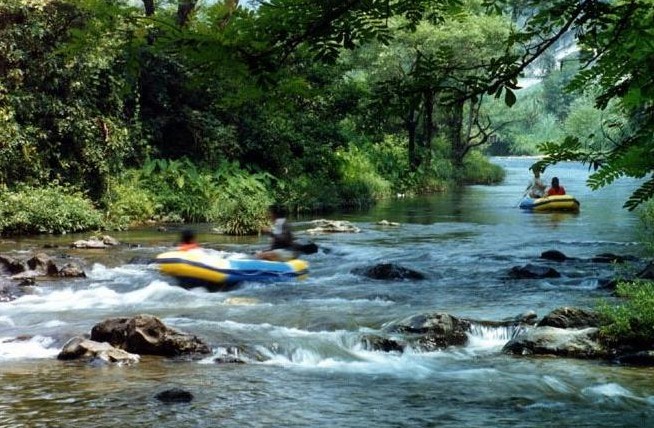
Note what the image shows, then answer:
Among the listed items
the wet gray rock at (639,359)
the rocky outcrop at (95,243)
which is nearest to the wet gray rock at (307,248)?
the rocky outcrop at (95,243)

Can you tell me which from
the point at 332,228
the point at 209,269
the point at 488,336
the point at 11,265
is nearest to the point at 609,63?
the point at 488,336

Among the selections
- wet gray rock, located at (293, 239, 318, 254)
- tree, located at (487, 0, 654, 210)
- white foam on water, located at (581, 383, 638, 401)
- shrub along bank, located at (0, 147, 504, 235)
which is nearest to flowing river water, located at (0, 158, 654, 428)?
white foam on water, located at (581, 383, 638, 401)

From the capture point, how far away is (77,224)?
20062 mm

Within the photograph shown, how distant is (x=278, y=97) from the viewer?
8.34 ft

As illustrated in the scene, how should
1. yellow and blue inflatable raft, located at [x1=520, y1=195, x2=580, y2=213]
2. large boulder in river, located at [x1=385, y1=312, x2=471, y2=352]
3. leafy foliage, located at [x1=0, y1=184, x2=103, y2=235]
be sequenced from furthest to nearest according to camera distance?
yellow and blue inflatable raft, located at [x1=520, y1=195, x2=580, y2=213]
leafy foliage, located at [x1=0, y1=184, x2=103, y2=235]
large boulder in river, located at [x1=385, y1=312, x2=471, y2=352]

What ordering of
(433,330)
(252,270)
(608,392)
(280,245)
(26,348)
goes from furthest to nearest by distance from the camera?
(280,245) < (252,270) < (433,330) < (26,348) < (608,392)

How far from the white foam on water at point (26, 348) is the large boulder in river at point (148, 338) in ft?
1.77

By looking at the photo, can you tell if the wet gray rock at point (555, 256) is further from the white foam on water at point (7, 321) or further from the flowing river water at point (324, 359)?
the white foam on water at point (7, 321)

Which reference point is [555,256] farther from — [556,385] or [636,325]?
[556,385]

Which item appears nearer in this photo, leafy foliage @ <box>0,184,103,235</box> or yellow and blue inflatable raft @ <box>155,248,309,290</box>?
yellow and blue inflatable raft @ <box>155,248,309,290</box>

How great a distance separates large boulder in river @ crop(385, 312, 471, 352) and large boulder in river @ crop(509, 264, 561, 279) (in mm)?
4223

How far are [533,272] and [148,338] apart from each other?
7.35 meters

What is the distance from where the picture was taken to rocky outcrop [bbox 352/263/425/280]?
1386 cm

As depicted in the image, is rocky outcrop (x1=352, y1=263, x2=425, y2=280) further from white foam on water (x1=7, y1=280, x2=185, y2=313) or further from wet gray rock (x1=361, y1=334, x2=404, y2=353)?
wet gray rock (x1=361, y1=334, x2=404, y2=353)
